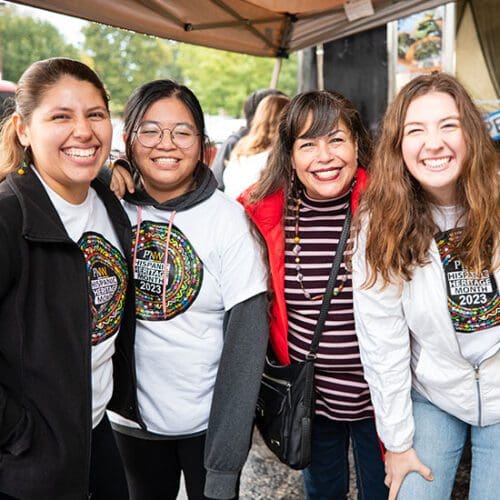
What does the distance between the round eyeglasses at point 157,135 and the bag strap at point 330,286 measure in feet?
2.43

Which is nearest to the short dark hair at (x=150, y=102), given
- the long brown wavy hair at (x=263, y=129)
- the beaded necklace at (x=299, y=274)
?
the beaded necklace at (x=299, y=274)

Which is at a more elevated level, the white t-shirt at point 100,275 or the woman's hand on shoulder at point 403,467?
the white t-shirt at point 100,275

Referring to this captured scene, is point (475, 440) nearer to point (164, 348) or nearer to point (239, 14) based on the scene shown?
point (164, 348)

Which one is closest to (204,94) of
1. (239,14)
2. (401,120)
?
(239,14)

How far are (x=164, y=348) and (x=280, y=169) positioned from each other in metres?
0.96

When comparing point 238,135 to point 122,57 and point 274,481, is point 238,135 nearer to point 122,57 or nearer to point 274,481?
point 274,481

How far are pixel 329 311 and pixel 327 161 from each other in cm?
63

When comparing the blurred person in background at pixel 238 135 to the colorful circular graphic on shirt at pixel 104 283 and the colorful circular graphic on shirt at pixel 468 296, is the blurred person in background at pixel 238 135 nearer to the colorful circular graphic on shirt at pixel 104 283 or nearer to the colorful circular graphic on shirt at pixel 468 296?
the colorful circular graphic on shirt at pixel 104 283

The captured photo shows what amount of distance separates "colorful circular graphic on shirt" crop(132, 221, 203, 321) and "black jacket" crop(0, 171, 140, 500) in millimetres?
394

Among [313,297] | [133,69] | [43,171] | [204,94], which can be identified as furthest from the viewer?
[133,69]

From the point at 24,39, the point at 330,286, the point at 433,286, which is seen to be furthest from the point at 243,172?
the point at 24,39

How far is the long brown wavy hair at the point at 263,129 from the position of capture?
4812 mm

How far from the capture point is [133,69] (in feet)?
108

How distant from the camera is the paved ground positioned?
3.68m
